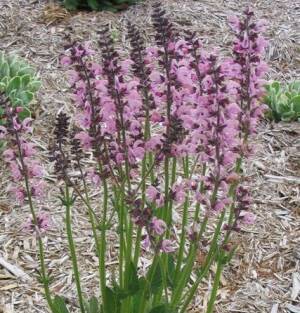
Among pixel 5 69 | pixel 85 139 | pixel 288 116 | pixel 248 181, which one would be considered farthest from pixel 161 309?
pixel 5 69

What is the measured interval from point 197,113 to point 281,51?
3.54 meters

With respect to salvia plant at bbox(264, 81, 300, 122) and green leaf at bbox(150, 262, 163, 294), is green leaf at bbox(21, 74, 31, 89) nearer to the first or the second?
salvia plant at bbox(264, 81, 300, 122)

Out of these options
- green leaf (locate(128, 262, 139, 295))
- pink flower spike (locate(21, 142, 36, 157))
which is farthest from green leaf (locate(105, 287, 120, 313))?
pink flower spike (locate(21, 142, 36, 157))

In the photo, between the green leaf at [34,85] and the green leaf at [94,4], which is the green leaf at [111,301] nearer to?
the green leaf at [34,85]

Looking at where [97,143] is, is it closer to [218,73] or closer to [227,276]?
[218,73]

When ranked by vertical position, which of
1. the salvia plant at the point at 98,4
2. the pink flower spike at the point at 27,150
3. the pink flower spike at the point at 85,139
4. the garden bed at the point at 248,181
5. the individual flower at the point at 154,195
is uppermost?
the pink flower spike at the point at 85,139

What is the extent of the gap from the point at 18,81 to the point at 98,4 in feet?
5.87

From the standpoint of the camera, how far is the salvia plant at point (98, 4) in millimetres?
5523

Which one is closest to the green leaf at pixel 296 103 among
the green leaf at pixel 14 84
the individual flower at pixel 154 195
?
the green leaf at pixel 14 84

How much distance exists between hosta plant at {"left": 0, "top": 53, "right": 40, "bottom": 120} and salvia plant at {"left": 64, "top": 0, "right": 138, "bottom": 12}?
1.11m

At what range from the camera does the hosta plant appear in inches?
154

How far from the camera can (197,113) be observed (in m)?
1.79

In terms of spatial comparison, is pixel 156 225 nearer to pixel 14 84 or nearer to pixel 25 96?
pixel 25 96

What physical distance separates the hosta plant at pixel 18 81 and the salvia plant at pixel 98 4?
3.64 feet
